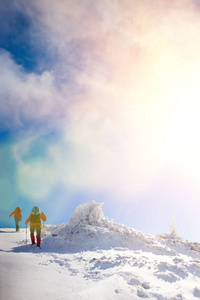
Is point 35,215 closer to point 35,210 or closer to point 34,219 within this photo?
point 34,219

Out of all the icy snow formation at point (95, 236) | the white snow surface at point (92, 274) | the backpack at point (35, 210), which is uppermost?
the backpack at point (35, 210)

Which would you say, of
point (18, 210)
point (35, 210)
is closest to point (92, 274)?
point (35, 210)

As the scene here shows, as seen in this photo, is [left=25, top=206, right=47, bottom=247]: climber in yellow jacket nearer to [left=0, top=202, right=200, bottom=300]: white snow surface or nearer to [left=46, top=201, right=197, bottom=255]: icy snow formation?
[left=0, top=202, right=200, bottom=300]: white snow surface

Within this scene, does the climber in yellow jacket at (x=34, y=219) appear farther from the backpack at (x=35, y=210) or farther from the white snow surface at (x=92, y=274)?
the white snow surface at (x=92, y=274)

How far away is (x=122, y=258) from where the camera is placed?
33.7 feet

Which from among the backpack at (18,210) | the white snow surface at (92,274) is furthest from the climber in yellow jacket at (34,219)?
the backpack at (18,210)

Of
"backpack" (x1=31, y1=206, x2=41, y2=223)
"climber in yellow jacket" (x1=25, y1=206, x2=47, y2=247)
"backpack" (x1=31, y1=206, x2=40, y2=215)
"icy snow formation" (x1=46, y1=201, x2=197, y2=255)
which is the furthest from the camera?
"backpack" (x1=31, y1=206, x2=40, y2=215)

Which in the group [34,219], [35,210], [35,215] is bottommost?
[34,219]

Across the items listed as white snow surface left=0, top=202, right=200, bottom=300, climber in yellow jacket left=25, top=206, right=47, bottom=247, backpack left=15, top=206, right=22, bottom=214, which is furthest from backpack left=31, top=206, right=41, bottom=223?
backpack left=15, top=206, right=22, bottom=214

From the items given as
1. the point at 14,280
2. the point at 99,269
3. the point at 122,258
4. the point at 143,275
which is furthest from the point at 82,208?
the point at 14,280

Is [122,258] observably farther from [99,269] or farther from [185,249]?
[185,249]

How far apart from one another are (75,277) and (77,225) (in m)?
9.33

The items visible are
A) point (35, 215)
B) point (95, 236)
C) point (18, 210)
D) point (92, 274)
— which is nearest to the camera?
point (92, 274)

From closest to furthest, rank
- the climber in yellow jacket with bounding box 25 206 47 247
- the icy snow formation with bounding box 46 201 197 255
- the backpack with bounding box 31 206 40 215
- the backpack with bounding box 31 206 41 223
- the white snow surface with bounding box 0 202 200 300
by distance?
the white snow surface with bounding box 0 202 200 300 → the icy snow formation with bounding box 46 201 197 255 → the climber in yellow jacket with bounding box 25 206 47 247 → the backpack with bounding box 31 206 41 223 → the backpack with bounding box 31 206 40 215
